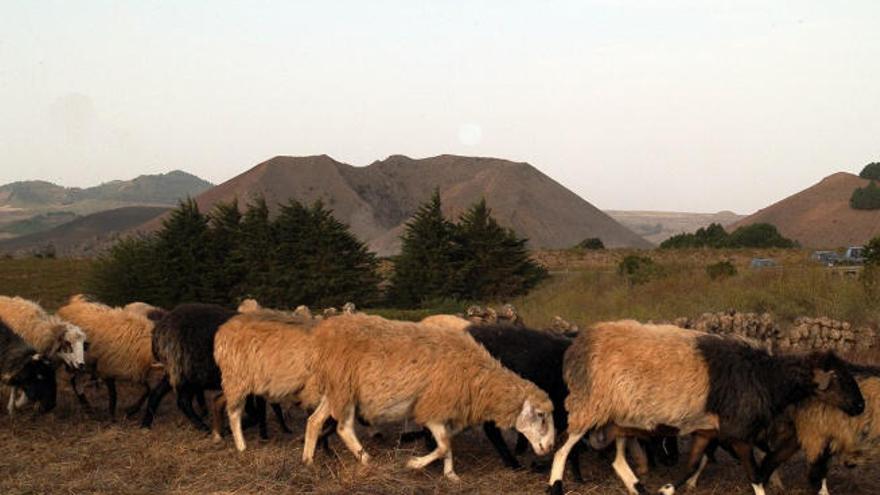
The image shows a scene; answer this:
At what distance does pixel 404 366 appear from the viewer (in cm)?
888

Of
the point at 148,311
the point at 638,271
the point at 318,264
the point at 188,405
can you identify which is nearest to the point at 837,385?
the point at 188,405

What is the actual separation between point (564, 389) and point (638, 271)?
15250 mm

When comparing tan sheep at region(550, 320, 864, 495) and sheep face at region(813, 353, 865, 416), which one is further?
sheep face at region(813, 353, 865, 416)

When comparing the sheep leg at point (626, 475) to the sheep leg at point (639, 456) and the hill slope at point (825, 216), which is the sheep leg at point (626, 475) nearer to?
the sheep leg at point (639, 456)

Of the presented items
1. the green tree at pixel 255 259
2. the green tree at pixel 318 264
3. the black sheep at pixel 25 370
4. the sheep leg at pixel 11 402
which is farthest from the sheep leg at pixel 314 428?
the green tree at pixel 255 259

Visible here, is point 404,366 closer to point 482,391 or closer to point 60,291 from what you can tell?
point 482,391

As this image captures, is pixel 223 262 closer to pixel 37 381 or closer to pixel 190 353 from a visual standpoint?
pixel 37 381

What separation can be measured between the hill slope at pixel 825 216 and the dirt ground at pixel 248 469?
3869 inches

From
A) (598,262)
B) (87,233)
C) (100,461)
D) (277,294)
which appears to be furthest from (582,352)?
(87,233)

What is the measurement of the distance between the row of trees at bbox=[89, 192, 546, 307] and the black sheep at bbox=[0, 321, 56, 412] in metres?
17.1

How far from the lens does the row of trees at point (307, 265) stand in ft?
94.4

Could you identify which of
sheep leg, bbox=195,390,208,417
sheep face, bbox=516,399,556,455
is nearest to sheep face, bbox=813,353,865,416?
sheep face, bbox=516,399,556,455

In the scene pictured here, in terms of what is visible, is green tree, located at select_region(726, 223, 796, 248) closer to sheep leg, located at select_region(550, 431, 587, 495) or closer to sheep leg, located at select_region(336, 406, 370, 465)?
sheep leg, located at select_region(550, 431, 587, 495)

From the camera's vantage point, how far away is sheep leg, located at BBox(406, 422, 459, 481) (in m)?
8.91
